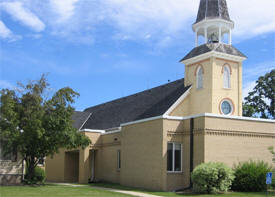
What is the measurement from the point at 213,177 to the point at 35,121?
11.6 meters

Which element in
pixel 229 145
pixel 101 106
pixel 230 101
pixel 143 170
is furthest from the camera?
pixel 101 106

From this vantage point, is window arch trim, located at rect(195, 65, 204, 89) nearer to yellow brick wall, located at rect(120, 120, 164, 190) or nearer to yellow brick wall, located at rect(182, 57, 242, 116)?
yellow brick wall, located at rect(182, 57, 242, 116)

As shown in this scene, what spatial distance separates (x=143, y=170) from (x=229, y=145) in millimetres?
5984

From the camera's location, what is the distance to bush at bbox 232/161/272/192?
2255cm

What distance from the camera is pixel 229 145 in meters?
24.3

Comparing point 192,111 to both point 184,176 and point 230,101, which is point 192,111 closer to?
point 230,101

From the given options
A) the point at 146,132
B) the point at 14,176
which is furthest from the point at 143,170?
the point at 14,176

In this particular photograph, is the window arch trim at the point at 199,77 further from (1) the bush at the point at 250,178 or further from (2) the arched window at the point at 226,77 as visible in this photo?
(1) the bush at the point at 250,178

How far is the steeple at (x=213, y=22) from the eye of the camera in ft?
96.6

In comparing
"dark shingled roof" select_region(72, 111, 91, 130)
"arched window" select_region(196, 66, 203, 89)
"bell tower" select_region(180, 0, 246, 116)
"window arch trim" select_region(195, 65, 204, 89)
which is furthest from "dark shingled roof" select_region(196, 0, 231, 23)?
"dark shingled roof" select_region(72, 111, 91, 130)

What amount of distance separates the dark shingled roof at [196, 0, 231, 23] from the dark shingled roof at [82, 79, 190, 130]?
5281 mm

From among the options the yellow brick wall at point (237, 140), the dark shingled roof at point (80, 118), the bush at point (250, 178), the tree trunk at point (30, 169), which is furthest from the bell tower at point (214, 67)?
the dark shingled roof at point (80, 118)

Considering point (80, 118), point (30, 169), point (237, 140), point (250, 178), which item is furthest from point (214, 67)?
point (80, 118)

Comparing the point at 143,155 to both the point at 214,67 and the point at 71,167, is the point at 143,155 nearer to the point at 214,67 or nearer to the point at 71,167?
the point at 214,67
